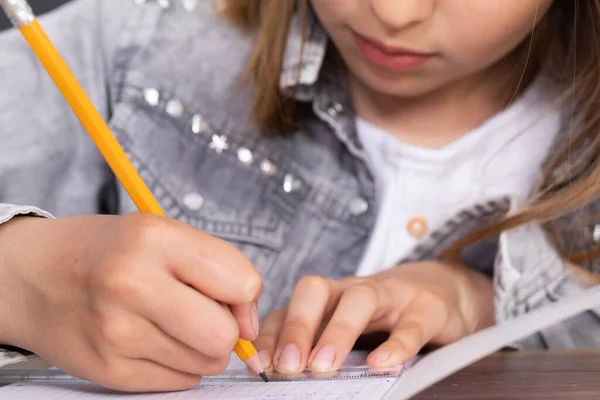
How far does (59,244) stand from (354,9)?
1.00ft

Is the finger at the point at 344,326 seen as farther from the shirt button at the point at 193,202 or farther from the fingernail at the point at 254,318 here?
the shirt button at the point at 193,202

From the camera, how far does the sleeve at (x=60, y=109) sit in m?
0.71

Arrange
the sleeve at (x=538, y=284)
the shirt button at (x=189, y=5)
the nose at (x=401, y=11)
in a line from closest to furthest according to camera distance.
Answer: the nose at (x=401, y=11) → the sleeve at (x=538, y=284) → the shirt button at (x=189, y=5)

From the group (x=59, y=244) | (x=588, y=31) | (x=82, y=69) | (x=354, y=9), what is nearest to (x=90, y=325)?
(x=59, y=244)

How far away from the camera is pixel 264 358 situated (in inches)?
17.8

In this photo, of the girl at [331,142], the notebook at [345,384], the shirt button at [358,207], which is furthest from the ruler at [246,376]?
the shirt button at [358,207]

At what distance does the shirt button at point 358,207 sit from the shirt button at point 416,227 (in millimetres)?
44

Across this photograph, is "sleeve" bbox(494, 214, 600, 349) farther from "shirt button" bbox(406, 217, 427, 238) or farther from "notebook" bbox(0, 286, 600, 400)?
"notebook" bbox(0, 286, 600, 400)

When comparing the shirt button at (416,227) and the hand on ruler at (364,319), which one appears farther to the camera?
the shirt button at (416,227)

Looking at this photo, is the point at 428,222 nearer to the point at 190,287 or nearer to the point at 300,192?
the point at 300,192

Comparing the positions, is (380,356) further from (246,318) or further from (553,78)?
(553,78)

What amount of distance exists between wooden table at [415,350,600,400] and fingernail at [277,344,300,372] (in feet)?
0.23

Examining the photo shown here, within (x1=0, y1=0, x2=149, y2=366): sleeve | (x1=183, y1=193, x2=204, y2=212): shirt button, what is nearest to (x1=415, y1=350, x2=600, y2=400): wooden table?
(x1=183, y1=193, x2=204, y2=212): shirt button

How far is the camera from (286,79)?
2.43 ft
